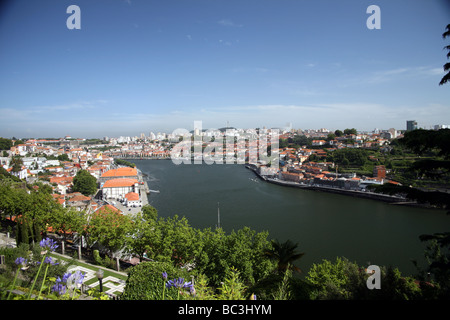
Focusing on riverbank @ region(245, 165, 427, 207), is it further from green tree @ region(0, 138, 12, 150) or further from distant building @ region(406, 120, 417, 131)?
distant building @ region(406, 120, 417, 131)

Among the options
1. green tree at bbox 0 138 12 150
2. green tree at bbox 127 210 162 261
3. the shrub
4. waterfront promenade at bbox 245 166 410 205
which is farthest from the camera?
green tree at bbox 0 138 12 150

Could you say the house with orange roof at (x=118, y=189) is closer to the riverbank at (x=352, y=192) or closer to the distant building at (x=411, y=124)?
the riverbank at (x=352, y=192)

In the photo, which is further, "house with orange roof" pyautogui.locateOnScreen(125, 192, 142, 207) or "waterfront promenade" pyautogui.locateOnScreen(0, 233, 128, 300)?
"house with orange roof" pyautogui.locateOnScreen(125, 192, 142, 207)

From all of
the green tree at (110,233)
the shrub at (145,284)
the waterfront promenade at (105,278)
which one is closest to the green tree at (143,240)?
the green tree at (110,233)

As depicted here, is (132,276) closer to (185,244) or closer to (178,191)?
(185,244)

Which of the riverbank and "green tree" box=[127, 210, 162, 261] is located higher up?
"green tree" box=[127, 210, 162, 261]

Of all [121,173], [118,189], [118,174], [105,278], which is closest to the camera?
[105,278]

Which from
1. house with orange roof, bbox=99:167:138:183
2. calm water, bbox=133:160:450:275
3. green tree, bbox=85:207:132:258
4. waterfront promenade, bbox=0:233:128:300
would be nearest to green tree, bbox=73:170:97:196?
house with orange roof, bbox=99:167:138:183

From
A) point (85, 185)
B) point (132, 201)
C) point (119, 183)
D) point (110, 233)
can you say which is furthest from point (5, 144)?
point (110, 233)

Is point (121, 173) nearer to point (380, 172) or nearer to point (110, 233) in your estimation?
point (110, 233)
